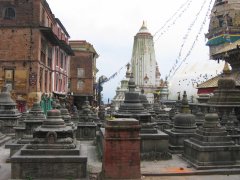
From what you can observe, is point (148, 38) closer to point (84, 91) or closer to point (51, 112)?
point (84, 91)

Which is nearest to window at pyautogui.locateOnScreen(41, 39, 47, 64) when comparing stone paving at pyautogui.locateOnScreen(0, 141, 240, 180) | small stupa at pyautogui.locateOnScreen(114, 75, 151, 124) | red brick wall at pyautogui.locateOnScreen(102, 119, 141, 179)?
small stupa at pyautogui.locateOnScreen(114, 75, 151, 124)

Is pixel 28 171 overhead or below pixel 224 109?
below

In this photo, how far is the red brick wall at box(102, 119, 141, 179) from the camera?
10.4m

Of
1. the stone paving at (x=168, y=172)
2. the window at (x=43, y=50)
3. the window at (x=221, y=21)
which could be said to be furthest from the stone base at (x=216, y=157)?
the window at (x=221, y=21)

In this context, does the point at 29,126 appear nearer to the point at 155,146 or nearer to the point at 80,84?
the point at 155,146

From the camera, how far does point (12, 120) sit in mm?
22875

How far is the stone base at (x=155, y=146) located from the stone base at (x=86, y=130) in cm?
675

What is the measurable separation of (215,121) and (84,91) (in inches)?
1936

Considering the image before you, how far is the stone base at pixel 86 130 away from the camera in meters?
20.5

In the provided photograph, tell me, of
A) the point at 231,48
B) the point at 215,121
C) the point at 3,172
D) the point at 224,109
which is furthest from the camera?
the point at 231,48

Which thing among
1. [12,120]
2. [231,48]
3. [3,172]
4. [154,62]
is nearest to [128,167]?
[3,172]

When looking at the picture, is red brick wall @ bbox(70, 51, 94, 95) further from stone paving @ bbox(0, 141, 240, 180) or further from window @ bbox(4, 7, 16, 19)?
stone paving @ bbox(0, 141, 240, 180)

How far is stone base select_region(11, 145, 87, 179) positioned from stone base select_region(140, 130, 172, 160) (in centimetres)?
391

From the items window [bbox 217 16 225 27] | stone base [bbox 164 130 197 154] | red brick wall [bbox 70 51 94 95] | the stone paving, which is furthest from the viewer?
red brick wall [bbox 70 51 94 95]
